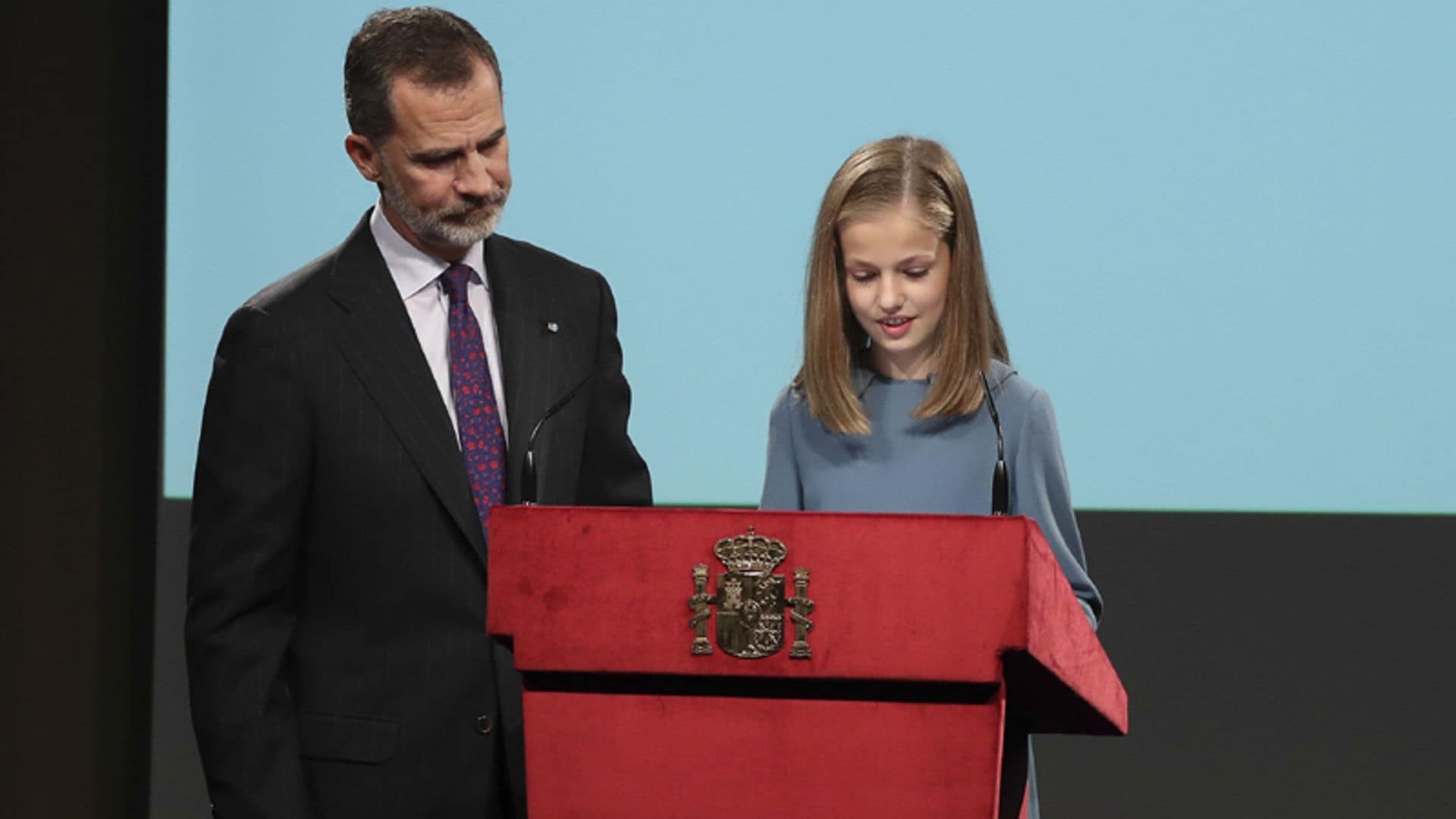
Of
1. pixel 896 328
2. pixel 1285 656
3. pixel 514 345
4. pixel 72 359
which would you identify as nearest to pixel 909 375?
pixel 896 328

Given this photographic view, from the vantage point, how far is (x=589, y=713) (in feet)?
4.24

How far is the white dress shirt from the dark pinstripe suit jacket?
4cm

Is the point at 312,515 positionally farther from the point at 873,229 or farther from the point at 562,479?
the point at 873,229

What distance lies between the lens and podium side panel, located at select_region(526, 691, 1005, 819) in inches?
49.1

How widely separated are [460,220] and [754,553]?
2.33ft

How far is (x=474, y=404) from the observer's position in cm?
180

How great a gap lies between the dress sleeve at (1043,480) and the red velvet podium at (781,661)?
413 millimetres

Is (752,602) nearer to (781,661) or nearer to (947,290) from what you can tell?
(781,661)

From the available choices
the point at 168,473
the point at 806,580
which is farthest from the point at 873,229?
the point at 168,473

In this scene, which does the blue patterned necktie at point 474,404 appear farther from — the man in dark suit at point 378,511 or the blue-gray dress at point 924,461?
the blue-gray dress at point 924,461

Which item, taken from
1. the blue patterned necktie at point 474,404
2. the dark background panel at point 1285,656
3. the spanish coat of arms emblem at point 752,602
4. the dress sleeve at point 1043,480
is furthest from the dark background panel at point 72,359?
the spanish coat of arms emblem at point 752,602

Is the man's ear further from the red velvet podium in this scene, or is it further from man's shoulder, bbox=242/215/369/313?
the red velvet podium

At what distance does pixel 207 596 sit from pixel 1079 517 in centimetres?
177

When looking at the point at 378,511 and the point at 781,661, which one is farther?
the point at 378,511
